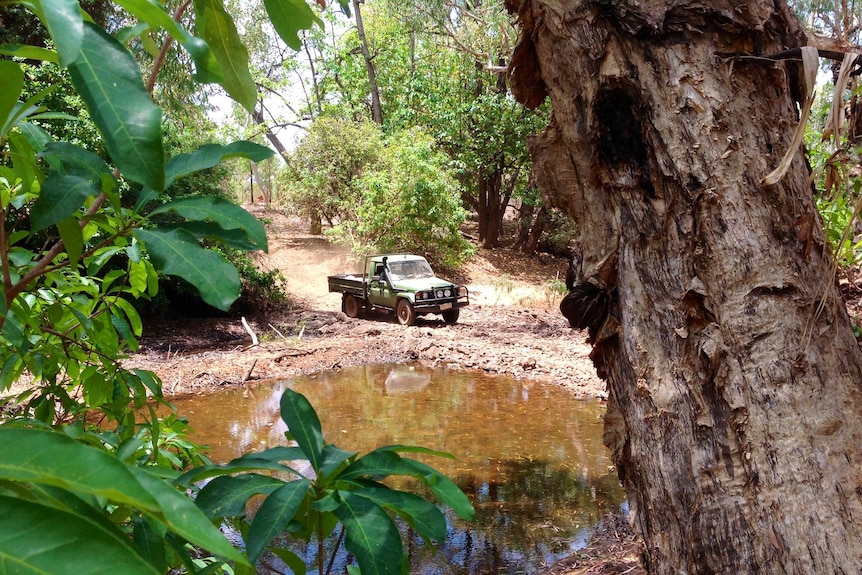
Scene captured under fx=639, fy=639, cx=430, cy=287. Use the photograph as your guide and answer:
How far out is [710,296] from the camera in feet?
5.07

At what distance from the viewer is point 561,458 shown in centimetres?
599

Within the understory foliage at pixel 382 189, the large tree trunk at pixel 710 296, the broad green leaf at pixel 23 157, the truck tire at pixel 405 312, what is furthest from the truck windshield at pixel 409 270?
the broad green leaf at pixel 23 157

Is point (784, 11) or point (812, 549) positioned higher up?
point (784, 11)

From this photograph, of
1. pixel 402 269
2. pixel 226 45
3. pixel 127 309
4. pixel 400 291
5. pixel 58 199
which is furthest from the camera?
pixel 402 269

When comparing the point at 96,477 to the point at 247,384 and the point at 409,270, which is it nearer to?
the point at 247,384

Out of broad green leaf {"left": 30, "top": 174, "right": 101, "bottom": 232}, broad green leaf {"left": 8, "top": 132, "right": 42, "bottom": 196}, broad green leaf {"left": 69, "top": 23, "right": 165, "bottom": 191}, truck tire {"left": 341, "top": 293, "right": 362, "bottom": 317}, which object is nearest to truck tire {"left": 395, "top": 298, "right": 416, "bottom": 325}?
truck tire {"left": 341, "top": 293, "right": 362, "bottom": 317}

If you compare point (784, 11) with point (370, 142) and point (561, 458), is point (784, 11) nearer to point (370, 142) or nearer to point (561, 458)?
point (561, 458)

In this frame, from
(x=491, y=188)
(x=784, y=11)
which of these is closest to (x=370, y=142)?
(x=491, y=188)

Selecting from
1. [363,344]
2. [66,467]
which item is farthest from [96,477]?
[363,344]

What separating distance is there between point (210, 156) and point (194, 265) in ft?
0.59

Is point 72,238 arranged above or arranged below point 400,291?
above

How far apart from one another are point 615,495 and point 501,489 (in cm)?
91

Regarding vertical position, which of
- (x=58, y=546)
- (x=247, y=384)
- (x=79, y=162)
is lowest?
(x=247, y=384)

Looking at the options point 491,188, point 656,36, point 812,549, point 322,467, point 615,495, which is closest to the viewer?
point 322,467
